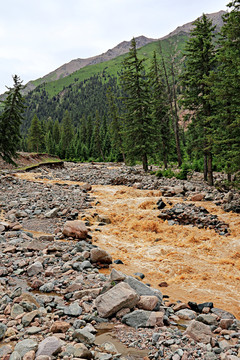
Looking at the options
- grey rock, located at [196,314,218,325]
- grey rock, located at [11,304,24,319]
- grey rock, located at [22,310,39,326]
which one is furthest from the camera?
grey rock, located at [196,314,218,325]

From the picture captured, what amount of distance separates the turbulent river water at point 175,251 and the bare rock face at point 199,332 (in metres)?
1.69

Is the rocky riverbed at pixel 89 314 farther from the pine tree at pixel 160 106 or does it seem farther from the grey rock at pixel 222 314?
the pine tree at pixel 160 106

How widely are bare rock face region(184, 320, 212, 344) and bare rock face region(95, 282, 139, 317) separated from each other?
42.6 inches

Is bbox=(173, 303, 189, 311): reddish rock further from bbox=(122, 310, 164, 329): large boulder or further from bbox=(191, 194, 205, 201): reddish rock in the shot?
bbox=(191, 194, 205, 201): reddish rock

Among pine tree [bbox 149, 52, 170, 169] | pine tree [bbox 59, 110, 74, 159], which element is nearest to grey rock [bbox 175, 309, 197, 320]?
pine tree [bbox 149, 52, 170, 169]

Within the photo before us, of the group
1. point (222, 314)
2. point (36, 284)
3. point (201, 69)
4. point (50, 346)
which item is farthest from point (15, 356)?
point (201, 69)

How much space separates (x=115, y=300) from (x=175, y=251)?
5179mm

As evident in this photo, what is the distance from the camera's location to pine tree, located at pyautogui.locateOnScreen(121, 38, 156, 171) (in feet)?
86.8

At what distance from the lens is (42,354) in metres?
3.07

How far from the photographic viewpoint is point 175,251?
905cm

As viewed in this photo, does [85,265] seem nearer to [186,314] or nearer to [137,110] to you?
[186,314]

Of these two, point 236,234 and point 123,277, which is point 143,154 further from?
point 123,277

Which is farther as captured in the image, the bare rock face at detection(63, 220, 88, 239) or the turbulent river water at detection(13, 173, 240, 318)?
the bare rock face at detection(63, 220, 88, 239)

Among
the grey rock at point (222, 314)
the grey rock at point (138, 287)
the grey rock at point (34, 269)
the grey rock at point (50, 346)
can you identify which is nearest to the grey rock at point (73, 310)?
the grey rock at point (50, 346)
